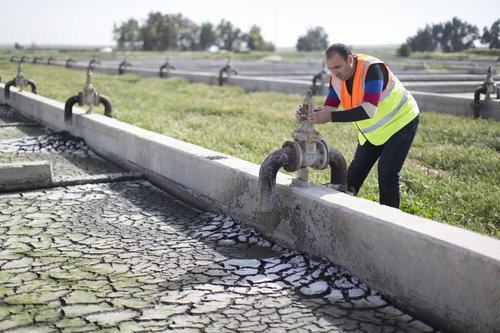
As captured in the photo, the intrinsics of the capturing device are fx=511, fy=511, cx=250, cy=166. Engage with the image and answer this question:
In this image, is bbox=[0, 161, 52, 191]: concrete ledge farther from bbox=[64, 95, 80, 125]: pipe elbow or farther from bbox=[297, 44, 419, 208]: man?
bbox=[297, 44, 419, 208]: man

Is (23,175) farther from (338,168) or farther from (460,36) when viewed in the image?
(460,36)

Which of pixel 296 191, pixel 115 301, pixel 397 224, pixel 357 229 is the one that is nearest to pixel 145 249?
pixel 115 301

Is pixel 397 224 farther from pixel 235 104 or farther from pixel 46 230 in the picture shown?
pixel 235 104

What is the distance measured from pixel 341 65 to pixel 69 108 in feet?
20.8

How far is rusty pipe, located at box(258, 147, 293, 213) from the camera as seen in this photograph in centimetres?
423

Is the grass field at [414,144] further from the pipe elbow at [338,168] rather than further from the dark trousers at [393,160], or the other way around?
the pipe elbow at [338,168]

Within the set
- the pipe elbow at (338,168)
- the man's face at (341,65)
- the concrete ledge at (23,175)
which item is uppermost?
the man's face at (341,65)

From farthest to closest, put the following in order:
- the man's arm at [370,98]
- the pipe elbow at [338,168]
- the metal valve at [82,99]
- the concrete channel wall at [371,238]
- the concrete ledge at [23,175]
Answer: the metal valve at [82,99] < the concrete ledge at [23,175] < the pipe elbow at [338,168] < the man's arm at [370,98] < the concrete channel wall at [371,238]

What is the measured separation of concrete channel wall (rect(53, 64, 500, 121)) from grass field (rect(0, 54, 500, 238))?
27.7 inches

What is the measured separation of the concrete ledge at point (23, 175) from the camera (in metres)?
6.14

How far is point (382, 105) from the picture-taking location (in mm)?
4309

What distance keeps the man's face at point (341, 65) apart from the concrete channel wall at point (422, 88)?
24.5 feet

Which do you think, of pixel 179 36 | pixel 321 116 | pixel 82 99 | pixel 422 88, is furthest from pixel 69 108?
pixel 179 36

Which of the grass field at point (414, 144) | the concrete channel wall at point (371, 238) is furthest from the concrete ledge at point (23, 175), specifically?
the grass field at point (414, 144)
